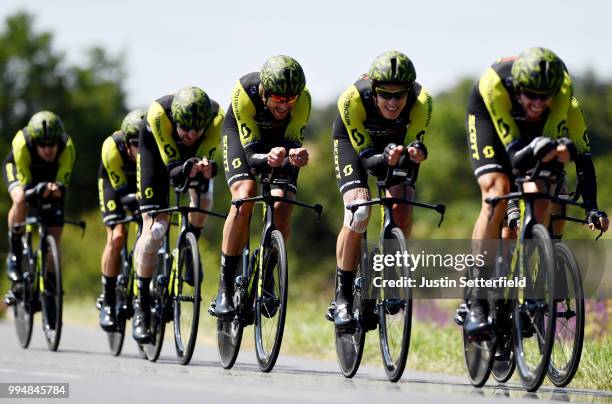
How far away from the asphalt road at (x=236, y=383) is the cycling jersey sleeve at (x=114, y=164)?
72.3 inches

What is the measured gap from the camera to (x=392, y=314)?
9562 mm

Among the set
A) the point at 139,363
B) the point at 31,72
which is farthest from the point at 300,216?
the point at 139,363

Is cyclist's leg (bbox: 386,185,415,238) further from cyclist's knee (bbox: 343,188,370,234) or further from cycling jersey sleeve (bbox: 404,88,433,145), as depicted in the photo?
cycling jersey sleeve (bbox: 404,88,433,145)

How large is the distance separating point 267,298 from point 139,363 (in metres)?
1.80

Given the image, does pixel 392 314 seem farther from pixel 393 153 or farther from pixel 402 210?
pixel 393 153

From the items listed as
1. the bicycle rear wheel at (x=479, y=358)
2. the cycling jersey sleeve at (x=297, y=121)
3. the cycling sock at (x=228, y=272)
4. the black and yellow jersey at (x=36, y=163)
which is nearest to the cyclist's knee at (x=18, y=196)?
the black and yellow jersey at (x=36, y=163)

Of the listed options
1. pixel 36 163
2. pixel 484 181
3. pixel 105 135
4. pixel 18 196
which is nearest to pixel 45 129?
pixel 36 163

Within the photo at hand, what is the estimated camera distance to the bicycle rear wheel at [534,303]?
8.18 m

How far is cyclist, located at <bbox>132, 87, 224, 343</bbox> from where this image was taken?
11484 millimetres

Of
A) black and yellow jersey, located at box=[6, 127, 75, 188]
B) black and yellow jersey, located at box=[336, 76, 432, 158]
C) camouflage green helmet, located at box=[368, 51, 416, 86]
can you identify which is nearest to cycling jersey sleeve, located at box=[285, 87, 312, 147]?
black and yellow jersey, located at box=[336, 76, 432, 158]

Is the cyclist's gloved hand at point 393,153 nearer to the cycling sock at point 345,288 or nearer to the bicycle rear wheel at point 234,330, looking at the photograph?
the cycling sock at point 345,288

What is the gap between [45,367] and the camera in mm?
10750

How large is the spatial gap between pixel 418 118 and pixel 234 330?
2.37m

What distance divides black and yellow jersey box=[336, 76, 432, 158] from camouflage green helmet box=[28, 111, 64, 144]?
509 cm
